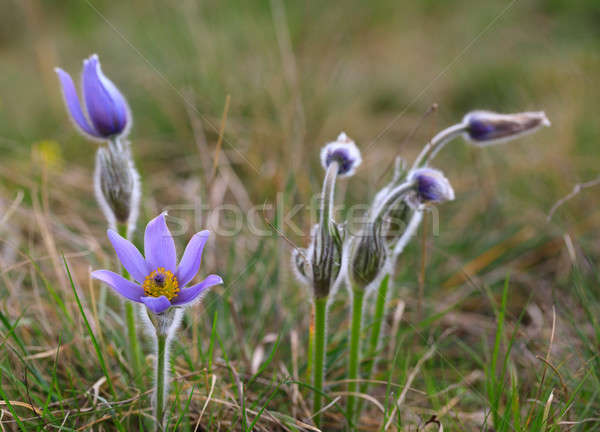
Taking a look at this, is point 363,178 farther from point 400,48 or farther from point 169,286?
point 400,48

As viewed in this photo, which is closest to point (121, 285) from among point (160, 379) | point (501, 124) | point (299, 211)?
point (160, 379)

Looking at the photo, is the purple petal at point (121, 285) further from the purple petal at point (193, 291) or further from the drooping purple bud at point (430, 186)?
the drooping purple bud at point (430, 186)

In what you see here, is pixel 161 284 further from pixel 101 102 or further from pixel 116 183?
pixel 101 102

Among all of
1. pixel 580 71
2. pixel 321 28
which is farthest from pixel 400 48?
pixel 580 71

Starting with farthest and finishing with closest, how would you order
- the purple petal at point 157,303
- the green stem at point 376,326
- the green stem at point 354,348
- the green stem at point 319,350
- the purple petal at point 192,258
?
1. the green stem at point 376,326
2. the green stem at point 354,348
3. the green stem at point 319,350
4. the purple petal at point 192,258
5. the purple petal at point 157,303

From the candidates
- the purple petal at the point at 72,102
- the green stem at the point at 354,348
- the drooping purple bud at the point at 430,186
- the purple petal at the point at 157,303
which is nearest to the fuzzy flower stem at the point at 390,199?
the drooping purple bud at the point at 430,186
